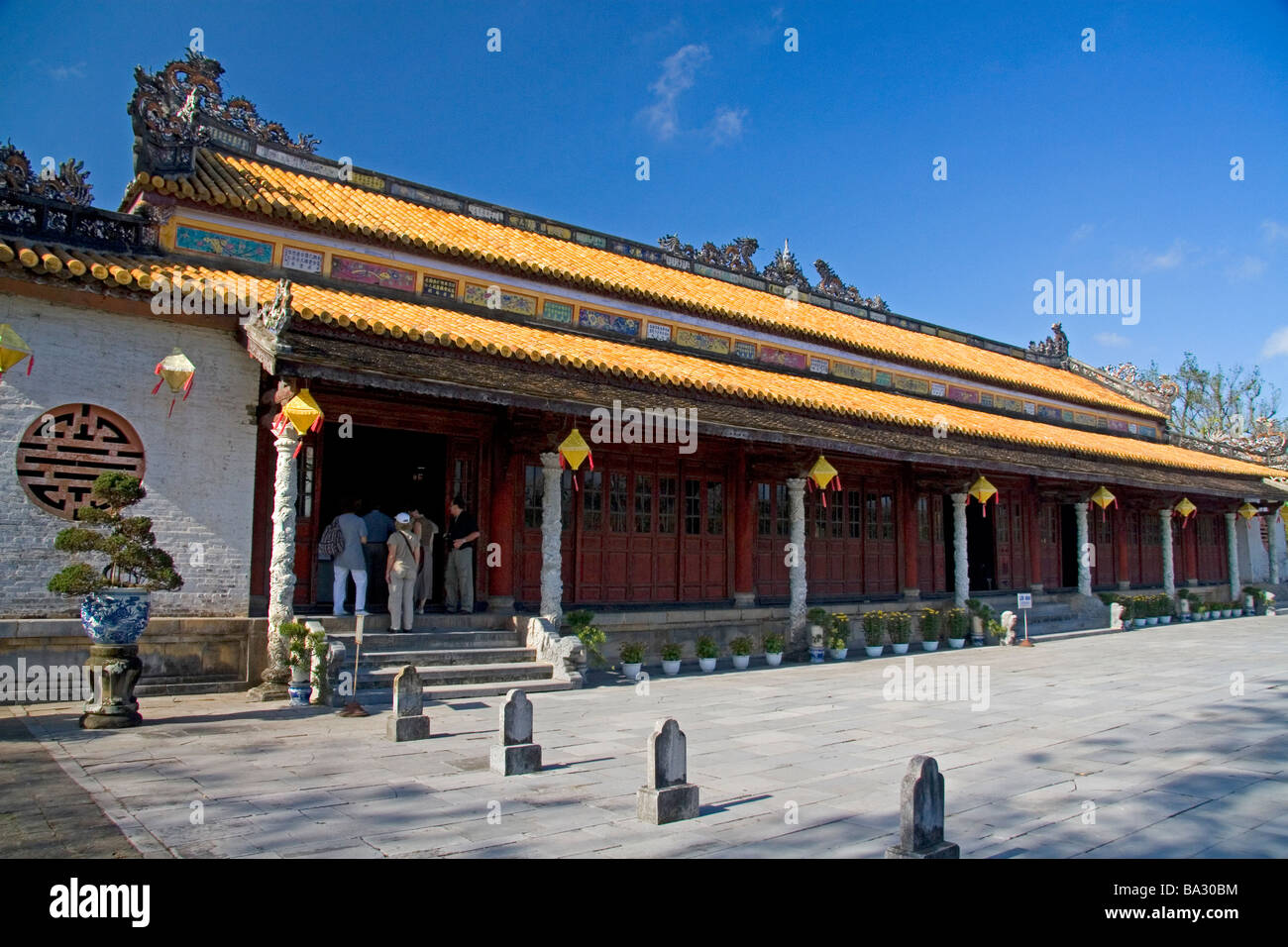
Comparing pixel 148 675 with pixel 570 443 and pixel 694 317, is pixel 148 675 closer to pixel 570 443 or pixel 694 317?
pixel 570 443

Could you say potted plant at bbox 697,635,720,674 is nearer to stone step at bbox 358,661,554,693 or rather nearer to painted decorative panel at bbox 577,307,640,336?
stone step at bbox 358,661,554,693

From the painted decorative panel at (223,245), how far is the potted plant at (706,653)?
780 centimetres

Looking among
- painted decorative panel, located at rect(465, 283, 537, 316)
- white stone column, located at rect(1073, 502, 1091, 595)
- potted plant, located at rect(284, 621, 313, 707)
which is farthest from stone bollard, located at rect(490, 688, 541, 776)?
white stone column, located at rect(1073, 502, 1091, 595)

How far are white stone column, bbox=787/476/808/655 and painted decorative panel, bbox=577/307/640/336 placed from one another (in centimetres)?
375

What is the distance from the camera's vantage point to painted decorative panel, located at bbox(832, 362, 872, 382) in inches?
720

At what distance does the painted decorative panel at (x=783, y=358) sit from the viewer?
1702cm

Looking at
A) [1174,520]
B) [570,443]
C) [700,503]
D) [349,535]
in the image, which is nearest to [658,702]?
[570,443]

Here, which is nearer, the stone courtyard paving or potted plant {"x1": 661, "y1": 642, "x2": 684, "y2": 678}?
the stone courtyard paving

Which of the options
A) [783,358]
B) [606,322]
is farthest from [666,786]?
[783,358]

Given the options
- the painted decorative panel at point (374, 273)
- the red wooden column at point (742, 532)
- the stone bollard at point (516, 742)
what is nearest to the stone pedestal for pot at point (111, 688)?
the stone bollard at point (516, 742)

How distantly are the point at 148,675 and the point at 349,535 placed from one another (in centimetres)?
249

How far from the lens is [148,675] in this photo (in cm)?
905

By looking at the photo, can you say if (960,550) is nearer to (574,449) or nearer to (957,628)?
(957,628)
